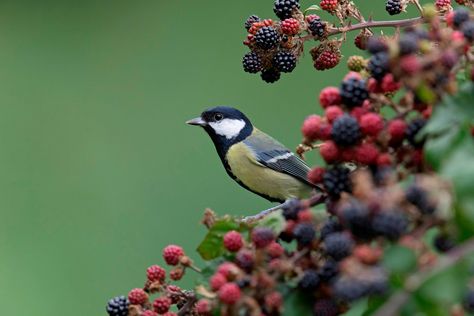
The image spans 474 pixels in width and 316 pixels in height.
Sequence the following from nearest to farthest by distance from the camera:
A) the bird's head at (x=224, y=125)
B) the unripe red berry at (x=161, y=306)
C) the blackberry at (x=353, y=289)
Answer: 1. the blackberry at (x=353, y=289)
2. the unripe red berry at (x=161, y=306)
3. the bird's head at (x=224, y=125)

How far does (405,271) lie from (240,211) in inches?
106

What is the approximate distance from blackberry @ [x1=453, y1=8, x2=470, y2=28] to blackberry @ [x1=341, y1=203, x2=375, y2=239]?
36 cm

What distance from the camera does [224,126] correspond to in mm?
3277

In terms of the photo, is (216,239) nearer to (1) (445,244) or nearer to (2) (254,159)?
A: (1) (445,244)

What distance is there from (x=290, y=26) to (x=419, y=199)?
3.33 feet

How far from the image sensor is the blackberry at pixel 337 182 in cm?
119

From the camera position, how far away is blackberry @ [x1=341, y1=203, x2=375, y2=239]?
98 cm

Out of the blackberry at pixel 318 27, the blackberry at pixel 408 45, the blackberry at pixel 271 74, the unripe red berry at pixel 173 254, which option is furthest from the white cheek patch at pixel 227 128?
the blackberry at pixel 408 45

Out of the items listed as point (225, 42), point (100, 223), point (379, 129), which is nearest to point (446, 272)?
point (379, 129)

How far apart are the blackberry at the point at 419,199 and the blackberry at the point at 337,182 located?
0.21 metres

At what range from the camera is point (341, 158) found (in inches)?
48.3

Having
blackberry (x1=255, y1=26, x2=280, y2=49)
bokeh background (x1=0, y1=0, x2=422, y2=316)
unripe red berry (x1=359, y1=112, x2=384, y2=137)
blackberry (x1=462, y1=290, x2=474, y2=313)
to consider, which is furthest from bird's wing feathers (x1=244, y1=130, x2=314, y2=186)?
blackberry (x1=462, y1=290, x2=474, y2=313)

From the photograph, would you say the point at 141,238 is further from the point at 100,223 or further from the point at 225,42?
the point at 225,42

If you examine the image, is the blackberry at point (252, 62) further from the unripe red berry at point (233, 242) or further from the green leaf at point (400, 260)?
the green leaf at point (400, 260)
